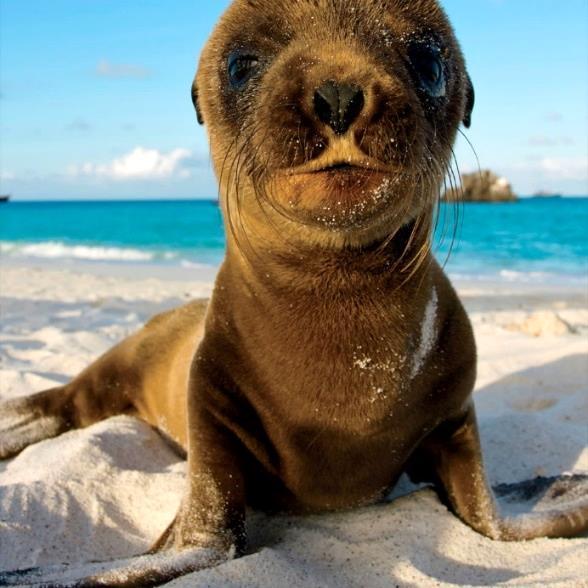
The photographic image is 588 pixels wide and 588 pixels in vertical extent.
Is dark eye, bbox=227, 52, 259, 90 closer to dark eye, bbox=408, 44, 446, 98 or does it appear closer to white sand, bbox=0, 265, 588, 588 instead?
dark eye, bbox=408, 44, 446, 98

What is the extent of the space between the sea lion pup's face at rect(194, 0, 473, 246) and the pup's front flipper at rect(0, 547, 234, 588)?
1072 millimetres

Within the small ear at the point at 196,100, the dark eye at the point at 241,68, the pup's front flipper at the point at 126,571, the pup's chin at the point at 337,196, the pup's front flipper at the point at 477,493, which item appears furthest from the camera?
the small ear at the point at 196,100

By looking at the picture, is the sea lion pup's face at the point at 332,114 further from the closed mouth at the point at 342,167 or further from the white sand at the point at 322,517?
the white sand at the point at 322,517

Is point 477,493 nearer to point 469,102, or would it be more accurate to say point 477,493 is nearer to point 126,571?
point 126,571

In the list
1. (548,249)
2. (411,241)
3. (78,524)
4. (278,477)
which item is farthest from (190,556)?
(548,249)

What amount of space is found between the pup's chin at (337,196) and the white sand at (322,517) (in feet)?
3.56

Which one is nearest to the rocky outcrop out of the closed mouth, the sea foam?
the sea foam

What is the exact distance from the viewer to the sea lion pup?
2125 mm

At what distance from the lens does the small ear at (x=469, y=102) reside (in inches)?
114

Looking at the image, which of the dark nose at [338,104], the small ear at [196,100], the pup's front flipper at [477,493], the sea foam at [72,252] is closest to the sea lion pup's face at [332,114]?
the dark nose at [338,104]

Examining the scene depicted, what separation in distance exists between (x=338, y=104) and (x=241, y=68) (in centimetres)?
63

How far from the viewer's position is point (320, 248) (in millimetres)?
2549

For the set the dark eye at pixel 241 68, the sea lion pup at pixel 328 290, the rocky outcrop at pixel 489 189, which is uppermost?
the dark eye at pixel 241 68

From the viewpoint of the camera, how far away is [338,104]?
6.52 feet
